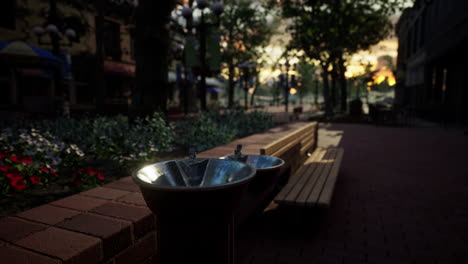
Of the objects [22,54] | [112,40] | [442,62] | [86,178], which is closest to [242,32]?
[112,40]

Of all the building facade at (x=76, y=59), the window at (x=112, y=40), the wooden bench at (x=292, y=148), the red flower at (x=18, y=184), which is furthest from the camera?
the window at (x=112, y=40)

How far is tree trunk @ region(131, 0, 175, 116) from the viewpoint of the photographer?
6.34m

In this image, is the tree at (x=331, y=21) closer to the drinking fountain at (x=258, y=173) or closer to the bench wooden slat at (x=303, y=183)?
the bench wooden slat at (x=303, y=183)

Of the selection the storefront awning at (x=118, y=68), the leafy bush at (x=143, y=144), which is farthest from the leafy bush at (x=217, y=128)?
the storefront awning at (x=118, y=68)

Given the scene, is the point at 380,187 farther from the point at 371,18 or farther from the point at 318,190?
the point at 371,18

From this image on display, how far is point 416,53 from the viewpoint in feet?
83.3

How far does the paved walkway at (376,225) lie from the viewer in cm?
301

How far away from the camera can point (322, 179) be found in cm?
419

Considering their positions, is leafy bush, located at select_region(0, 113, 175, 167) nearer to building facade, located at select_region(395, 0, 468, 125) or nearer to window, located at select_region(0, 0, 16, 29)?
building facade, located at select_region(395, 0, 468, 125)

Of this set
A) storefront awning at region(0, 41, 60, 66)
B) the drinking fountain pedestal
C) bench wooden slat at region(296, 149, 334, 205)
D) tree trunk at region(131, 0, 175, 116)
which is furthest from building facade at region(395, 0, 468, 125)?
storefront awning at region(0, 41, 60, 66)

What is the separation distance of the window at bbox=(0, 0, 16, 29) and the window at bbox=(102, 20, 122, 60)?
6.64 metres

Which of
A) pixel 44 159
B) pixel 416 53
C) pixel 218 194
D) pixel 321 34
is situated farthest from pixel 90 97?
pixel 416 53

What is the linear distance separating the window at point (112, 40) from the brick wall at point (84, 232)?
2247 centimetres

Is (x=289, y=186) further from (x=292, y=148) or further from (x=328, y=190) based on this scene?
(x=292, y=148)
